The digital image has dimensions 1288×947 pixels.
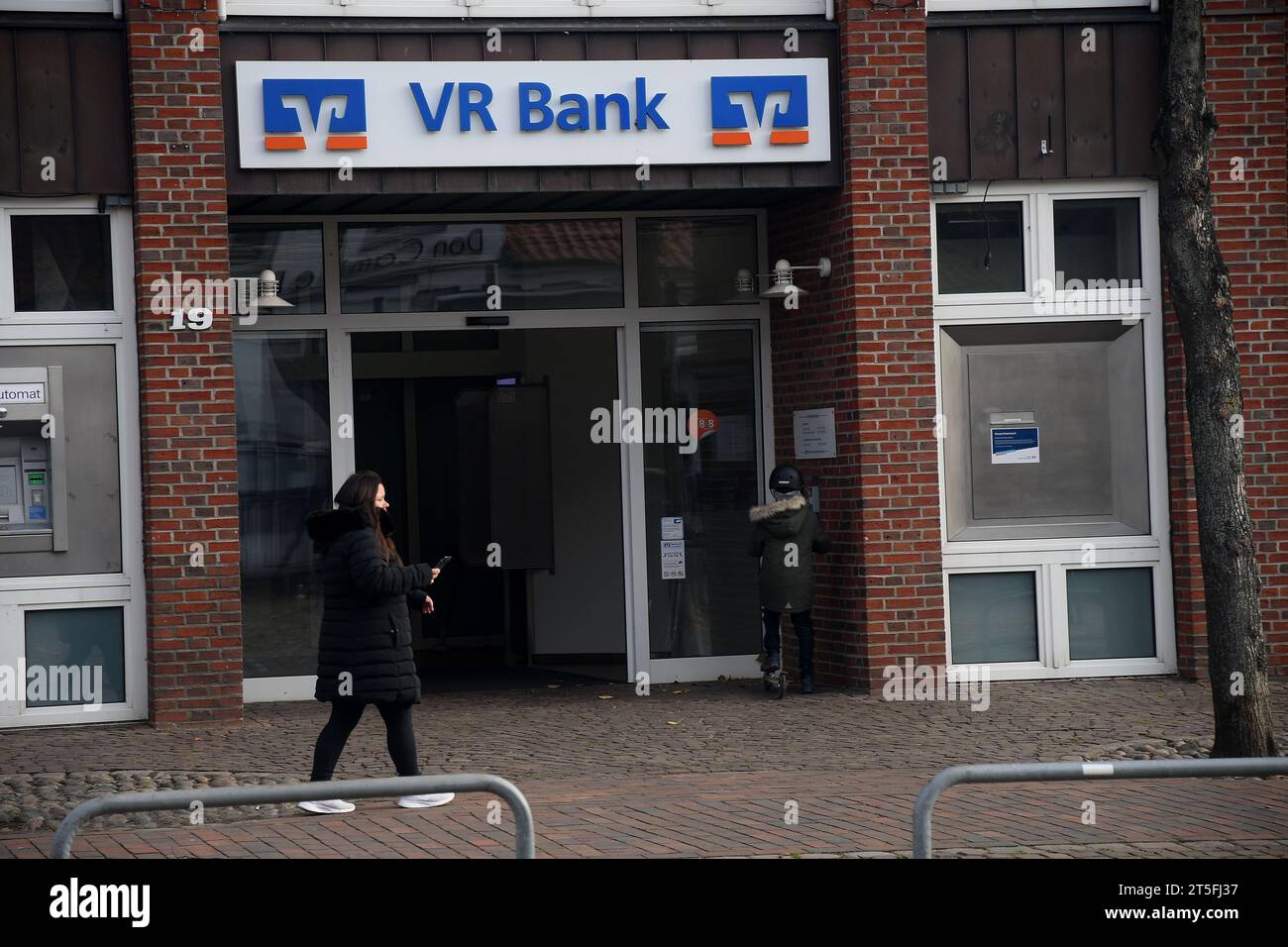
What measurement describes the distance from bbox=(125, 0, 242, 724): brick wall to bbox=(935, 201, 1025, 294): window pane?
5.11 m

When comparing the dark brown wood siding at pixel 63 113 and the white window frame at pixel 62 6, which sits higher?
the white window frame at pixel 62 6

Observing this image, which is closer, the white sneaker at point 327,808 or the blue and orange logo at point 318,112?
→ the white sneaker at point 327,808

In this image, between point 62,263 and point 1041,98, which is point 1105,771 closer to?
point 1041,98

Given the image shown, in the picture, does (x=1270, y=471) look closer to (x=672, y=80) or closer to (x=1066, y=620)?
(x=1066, y=620)

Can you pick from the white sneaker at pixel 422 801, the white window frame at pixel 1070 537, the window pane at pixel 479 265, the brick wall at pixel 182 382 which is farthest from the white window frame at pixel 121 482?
the white window frame at pixel 1070 537

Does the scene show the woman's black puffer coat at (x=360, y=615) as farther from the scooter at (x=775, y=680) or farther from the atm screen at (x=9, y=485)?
the scooter at (x=775, y=680)

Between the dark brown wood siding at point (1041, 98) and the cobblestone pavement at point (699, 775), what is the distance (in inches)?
149

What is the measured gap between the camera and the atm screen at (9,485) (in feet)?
34.3

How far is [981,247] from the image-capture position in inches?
456

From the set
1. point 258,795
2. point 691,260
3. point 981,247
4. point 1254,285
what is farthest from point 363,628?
point 1254,285

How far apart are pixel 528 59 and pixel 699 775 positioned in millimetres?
5080

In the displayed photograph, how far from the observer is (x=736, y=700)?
11.2 m

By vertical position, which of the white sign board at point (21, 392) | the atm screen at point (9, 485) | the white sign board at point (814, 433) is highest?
the white sign board at point (21, 392)

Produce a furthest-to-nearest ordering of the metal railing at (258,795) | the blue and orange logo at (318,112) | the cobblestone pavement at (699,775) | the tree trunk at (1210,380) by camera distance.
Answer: the blue and orange logo at (318,112) < the tree trunk at (1210,380) < the cobblestone pavement at (699,775) < the metal railing at (258,795)
